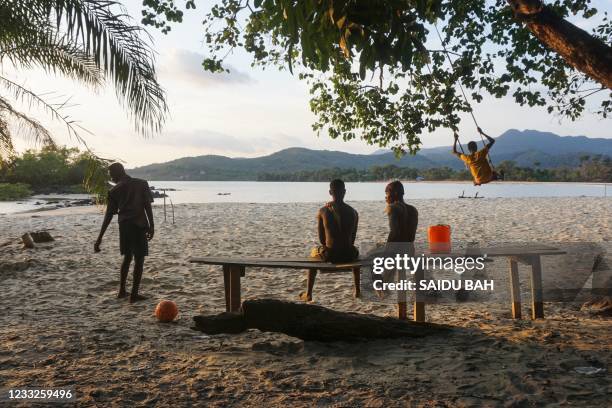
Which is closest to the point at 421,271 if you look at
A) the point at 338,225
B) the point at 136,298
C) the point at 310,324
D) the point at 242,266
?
the point at 338,225

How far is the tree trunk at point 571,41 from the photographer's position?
4.11 m

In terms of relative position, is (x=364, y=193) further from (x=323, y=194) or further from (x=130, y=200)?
(x=130, y=200)

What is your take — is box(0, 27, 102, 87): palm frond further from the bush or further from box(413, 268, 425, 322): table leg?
the bush

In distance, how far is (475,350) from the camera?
417 cm

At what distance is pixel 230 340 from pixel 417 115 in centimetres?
501

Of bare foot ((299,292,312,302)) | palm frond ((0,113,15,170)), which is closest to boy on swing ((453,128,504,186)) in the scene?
bare foot ((299,292,312,302))

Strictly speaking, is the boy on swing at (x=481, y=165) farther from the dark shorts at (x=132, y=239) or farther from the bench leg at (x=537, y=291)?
the dark shorts at (x=132, y=239)

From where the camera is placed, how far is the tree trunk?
4105 mm

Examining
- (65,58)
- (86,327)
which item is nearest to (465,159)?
(86,327)

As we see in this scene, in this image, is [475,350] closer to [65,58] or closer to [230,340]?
[230,340]

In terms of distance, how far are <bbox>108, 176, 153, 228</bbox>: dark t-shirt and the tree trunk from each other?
4760 millimetres

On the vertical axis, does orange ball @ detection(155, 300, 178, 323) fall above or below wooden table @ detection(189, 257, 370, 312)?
below

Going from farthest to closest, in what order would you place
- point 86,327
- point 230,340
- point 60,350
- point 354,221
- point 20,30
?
1. point 20,30
2. point 354,221
3. point 86,327
4. point 230,340
5. point 60,350

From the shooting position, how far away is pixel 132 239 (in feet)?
21.1
